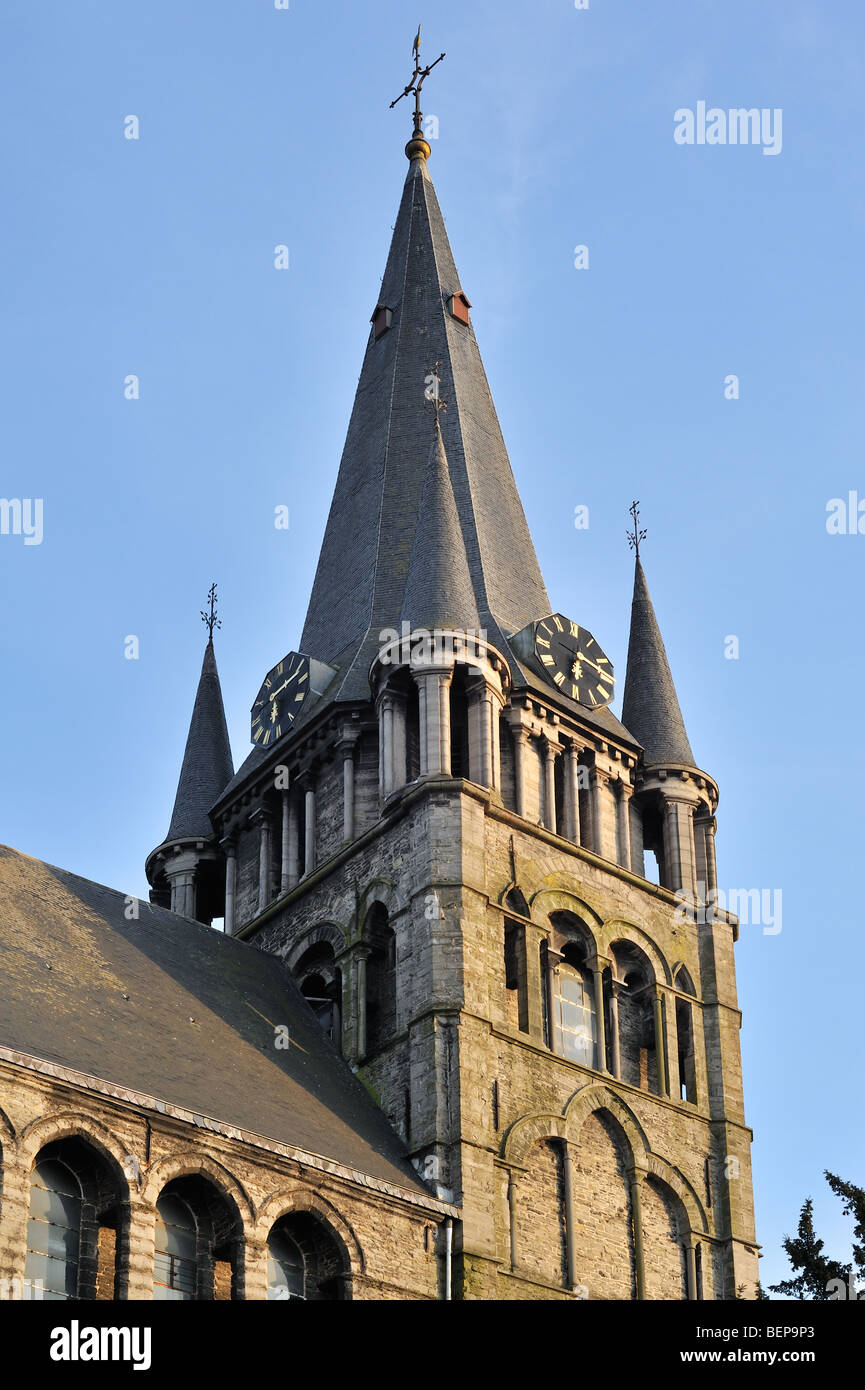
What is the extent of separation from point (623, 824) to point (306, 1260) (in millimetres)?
15095

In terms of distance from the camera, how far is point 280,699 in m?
50.0

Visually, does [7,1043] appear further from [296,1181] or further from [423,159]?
[423,159]

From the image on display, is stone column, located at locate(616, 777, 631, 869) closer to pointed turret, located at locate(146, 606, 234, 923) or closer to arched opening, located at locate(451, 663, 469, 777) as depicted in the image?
arched opening, located at locate(451, 663, 469, 777)

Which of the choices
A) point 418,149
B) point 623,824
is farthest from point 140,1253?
point 418,149

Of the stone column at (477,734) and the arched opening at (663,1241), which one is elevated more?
the stone column at (477,734)

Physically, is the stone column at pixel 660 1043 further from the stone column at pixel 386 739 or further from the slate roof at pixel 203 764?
the slate roof at pixel 203 764

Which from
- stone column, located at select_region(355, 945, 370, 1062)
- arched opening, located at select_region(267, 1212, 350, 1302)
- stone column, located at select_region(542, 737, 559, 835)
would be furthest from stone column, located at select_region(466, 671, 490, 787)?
arched opening, located at select_region(267, 1212, 350, 1302)

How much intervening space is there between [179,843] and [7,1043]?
728 inches

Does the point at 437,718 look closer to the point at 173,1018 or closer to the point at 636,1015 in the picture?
the point at 636,1015

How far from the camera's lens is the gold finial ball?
61719 mm

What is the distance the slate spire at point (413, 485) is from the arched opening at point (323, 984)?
5.51 meters

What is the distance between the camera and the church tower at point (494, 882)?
4034cm

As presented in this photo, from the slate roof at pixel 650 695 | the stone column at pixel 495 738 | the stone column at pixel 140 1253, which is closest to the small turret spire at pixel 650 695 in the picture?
the slate roof at pixel 650 695
